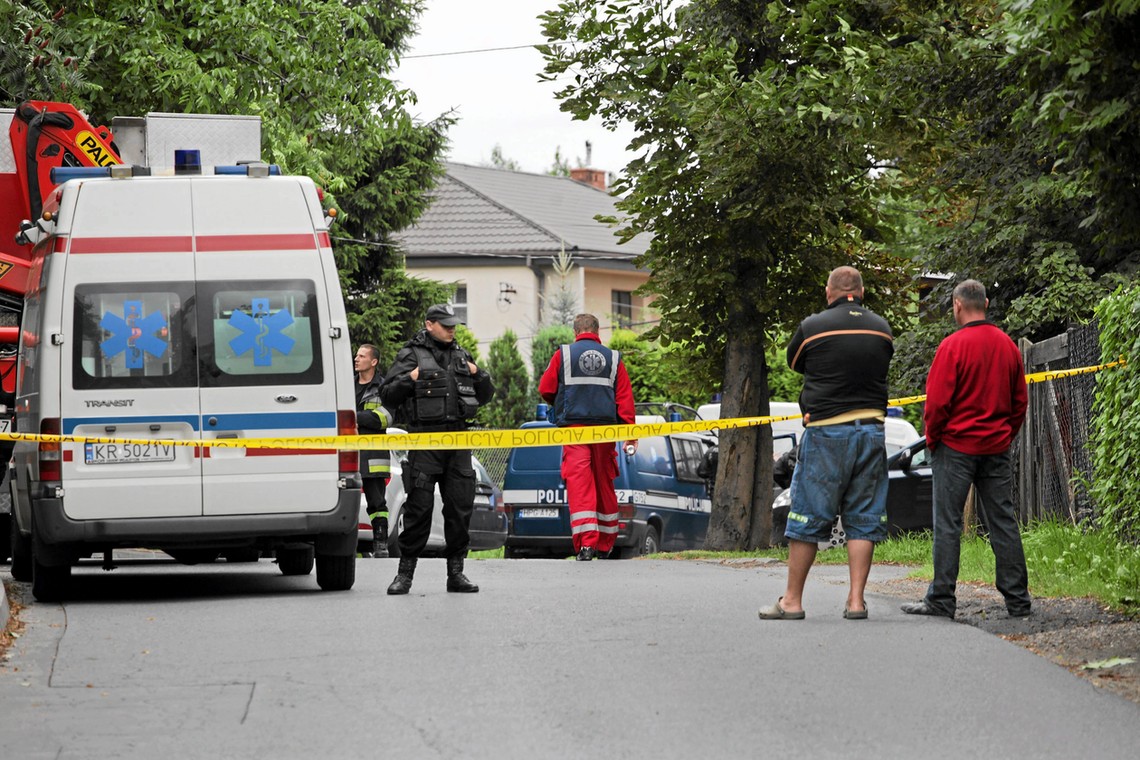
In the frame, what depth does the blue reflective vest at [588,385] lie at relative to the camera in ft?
48.4

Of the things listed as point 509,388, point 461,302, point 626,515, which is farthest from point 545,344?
point 626,515

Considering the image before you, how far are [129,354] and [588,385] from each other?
4938 millimetres

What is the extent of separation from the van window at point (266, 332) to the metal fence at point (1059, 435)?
5305 millimetres

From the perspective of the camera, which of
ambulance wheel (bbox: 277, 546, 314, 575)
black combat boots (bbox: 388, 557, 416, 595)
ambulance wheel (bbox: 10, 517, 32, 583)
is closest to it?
black combat boots (bbox: 388, 557, 416, 595)

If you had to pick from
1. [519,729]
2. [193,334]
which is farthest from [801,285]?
[519,729]

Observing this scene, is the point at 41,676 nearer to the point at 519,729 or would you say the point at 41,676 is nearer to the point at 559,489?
the point at 519,729

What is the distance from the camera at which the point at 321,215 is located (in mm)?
11008

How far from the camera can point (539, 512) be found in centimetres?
1911

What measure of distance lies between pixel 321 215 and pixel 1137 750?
6.56 metres

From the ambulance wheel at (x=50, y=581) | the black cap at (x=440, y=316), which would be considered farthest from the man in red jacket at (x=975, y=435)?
the ambulance wheel at (x=50, y=581)

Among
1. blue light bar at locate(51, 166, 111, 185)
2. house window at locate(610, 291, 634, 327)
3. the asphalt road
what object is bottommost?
the asphalt road

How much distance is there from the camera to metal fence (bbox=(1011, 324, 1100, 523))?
12.6 m

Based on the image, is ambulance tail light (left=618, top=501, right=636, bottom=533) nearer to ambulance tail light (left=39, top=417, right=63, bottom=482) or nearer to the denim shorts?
ambulance tail light (left=39, top=417, right=63, bottom=482)

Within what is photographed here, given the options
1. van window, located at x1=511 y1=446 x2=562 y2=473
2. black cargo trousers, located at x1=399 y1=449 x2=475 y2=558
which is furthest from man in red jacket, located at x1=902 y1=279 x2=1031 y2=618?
van window, located at x1=511 y1=446 x2=562 y2=473
